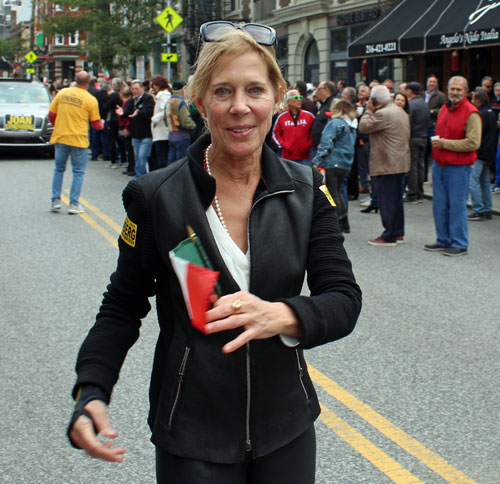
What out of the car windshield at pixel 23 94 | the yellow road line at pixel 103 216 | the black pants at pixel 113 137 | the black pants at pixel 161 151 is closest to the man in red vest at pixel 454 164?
the yellow road line at pixel 103 216

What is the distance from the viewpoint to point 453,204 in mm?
9320

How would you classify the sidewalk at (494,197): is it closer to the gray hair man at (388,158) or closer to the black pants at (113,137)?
the gray hair man at (388,158)

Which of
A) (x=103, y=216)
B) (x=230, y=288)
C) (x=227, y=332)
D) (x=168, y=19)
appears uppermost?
(x=168, y=19)

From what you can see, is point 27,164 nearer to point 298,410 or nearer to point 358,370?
point 358,370

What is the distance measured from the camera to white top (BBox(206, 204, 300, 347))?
1.89 m

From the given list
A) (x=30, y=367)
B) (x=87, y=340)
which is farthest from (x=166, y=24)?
(x=87, y=340)

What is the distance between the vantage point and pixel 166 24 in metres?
22.3

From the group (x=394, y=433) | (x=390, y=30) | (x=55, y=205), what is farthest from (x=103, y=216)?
(x=390, y=30)

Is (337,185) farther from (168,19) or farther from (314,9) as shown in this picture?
(314,9)

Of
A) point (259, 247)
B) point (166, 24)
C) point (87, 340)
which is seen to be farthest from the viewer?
point (166, 24)

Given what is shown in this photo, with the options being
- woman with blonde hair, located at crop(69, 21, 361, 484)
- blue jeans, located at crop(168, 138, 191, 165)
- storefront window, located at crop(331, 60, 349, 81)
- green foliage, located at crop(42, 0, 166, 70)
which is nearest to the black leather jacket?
woman with blonde hair, located at crop(69, 21, 361, 484)

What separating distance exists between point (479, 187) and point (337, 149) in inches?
111

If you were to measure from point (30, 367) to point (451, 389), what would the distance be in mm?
2664

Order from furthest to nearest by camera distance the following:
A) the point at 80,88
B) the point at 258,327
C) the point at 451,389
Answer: the point at 80,88, the point at 451,389, the point at 258,327
